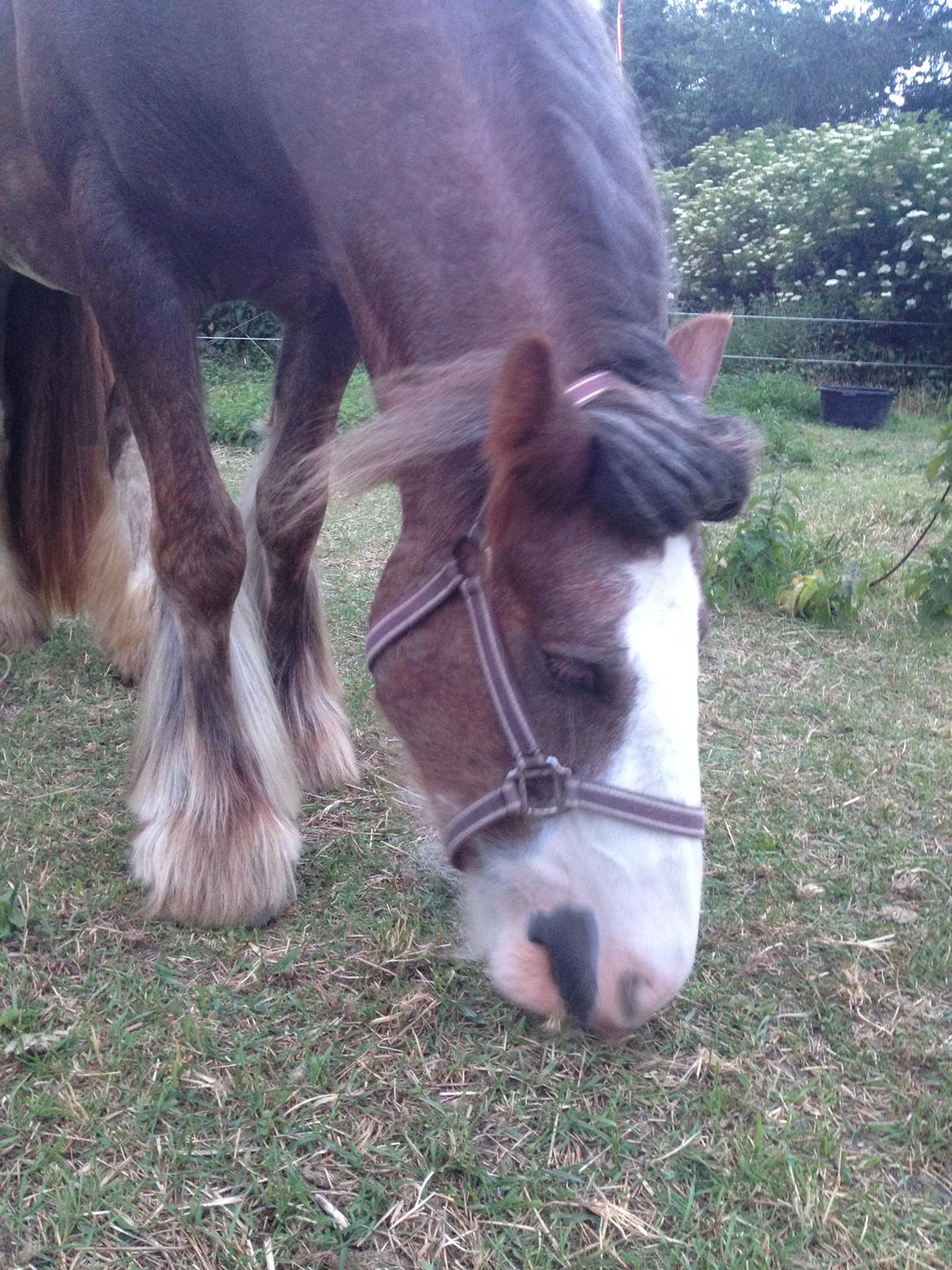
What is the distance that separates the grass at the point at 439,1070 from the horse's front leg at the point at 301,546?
17 centimetres

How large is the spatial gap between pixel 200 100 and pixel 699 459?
120 centimetres

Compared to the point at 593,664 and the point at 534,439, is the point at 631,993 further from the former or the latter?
the point at 534,439

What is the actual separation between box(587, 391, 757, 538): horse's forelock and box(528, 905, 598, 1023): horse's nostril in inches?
20.6

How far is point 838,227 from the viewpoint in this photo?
1087 centimetres

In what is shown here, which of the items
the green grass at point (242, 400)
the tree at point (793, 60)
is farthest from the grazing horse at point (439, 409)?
the tree at point (793, 60)

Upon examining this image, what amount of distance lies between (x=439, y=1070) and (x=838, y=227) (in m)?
11.3

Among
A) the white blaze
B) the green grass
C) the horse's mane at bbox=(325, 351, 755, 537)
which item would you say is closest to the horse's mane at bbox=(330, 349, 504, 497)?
the horse's mane at bbox=(325, 351, 755, 537)

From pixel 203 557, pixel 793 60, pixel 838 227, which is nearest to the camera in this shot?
pixel 203 557

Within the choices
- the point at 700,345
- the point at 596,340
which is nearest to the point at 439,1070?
the point at 596,340

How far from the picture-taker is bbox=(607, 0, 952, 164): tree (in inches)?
866

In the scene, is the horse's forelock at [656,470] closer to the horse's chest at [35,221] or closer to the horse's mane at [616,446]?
the horse's mane at [616,446]

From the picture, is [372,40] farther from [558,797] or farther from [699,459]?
[558,797]

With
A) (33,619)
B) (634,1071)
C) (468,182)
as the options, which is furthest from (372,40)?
(33,619)

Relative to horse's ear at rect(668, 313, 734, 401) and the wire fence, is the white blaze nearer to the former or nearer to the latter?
horse's ear at rect(668, 313, 734, 401)
